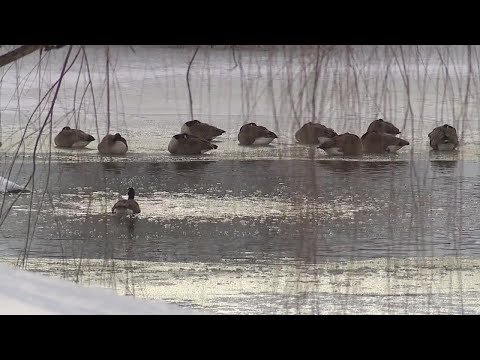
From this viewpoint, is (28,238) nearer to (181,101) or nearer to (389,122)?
(181,101)

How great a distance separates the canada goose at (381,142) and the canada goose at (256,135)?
327 mm

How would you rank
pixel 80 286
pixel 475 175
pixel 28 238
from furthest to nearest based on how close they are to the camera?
pixel 475 175 → pixel 28 238 → pixel 80 286

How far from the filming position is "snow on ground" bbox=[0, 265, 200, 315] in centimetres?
251

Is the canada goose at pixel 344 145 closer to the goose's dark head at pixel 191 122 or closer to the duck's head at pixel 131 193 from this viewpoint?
the goose's dark head at pixel 191 122

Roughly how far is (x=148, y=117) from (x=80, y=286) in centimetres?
71

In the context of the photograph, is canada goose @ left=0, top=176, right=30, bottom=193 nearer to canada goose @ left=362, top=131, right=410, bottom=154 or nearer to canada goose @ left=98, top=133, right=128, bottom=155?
canada goose @ left=98, top=133, right=128, bottom=155

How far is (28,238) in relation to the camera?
3123mm

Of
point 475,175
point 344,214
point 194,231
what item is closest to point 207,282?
point 194,231

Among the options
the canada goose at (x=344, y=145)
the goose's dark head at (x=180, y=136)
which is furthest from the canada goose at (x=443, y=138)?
the goose's dark head at (x=180, y=136)

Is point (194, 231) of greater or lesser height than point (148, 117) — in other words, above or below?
below

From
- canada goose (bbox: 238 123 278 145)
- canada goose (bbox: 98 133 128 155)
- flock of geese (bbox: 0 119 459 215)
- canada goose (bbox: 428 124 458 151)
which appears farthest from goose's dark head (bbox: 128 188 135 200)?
canada goose (bbox: 428 124 458 151)

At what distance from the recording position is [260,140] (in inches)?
126

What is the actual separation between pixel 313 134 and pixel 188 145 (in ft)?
1.49

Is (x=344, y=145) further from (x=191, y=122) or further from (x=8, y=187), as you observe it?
(x=8, y=187)
